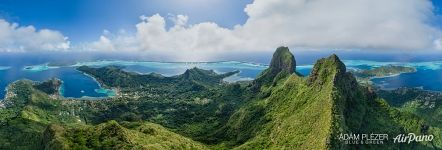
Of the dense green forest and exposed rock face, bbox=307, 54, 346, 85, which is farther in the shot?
exposed rock face, bbox=307, 54, 346, 85

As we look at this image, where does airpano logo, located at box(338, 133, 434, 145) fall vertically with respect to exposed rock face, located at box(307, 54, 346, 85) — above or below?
below

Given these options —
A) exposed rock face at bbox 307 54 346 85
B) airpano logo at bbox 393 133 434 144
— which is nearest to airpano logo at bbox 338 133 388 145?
airpano logo at bbox 393 133 434 144

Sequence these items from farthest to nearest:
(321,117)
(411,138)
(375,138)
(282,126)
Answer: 1. (411,138)
2. (282,126)
3. (375,138)
4. (321,117)

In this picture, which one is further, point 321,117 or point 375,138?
point 375,138

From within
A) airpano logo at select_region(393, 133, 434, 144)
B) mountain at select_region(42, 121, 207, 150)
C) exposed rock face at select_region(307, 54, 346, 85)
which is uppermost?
exposed rock face at select_region(307, 54, 346, 85)

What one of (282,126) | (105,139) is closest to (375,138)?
(282,126)

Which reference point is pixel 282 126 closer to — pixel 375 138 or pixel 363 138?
pixel 363 138

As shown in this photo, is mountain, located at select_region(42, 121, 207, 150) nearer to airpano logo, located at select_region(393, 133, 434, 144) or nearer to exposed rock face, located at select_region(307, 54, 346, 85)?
exposed rock face, located at select_region(307, 54, 346, 85)

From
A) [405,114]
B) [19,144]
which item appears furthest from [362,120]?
[19,144]

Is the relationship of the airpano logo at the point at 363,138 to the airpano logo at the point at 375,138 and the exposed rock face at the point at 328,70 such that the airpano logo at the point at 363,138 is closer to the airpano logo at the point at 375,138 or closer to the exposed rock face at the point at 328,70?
the airpano logo at the point at 375,138

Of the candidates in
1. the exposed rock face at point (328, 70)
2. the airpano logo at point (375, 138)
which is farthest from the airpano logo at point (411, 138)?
the exposed rock face at point (328, 70)

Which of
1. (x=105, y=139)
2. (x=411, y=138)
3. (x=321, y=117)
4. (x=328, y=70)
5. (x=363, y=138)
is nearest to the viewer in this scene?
(x=105, y=139)
